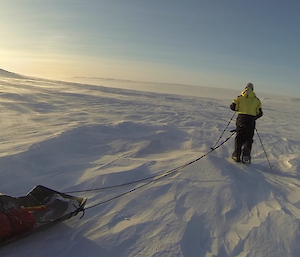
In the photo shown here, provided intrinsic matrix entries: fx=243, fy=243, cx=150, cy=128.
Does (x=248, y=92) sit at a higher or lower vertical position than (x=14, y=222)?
higher

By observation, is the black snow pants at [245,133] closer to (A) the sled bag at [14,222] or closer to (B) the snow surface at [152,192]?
(B) the snow surface at [152,192]

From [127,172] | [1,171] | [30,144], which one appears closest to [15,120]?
[30,144]

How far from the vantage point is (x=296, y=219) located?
3045 millimetres

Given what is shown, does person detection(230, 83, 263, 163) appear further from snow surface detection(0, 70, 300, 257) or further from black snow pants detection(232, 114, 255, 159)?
snow surface detection(0, 70, 300, 257)

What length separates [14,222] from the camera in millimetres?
2254

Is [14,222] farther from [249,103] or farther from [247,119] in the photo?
[249,103]

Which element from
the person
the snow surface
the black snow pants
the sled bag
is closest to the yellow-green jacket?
the person

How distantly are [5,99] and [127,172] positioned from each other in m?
8.46

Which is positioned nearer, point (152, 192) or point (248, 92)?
point (152, 192)

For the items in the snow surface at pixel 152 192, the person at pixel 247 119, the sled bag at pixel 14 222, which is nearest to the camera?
the sled bag at pixel 14 222

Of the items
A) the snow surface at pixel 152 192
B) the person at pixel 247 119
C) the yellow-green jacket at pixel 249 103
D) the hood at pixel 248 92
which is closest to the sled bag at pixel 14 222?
the snow surface at pixel 152 192

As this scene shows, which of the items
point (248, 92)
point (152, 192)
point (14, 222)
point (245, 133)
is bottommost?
point (152, 192)

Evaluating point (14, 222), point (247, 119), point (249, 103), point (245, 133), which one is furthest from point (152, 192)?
point (249, 103)

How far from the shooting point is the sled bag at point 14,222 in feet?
7.14
